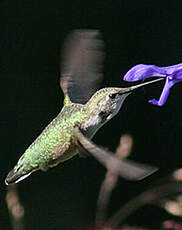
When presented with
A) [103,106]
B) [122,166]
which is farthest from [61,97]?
[122,166]

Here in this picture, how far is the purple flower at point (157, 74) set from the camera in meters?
0.83

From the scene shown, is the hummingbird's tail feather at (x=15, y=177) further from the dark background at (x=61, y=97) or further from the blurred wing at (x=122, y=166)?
the dark background at (x=61, y=97)

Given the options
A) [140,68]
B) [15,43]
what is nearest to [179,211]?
[140,68]

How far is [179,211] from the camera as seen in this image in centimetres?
129

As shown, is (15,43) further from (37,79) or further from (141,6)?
(141,6)

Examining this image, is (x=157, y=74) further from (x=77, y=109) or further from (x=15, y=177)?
(x=15, y=177)

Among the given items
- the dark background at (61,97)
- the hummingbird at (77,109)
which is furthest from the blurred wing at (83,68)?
the dark background at (61,97)

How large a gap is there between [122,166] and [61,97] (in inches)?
69.8

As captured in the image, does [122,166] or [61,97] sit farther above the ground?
[122,166]

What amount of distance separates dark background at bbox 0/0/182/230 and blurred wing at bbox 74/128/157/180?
1.70 m

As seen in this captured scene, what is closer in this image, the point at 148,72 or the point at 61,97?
the point at 148,72

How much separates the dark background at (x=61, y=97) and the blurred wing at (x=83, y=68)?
147 centimetres

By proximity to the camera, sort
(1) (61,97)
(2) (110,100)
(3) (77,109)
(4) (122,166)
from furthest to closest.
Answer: (1) (61,97) → (3) (77,109) → (2) (110,100) → (4) (122,166)

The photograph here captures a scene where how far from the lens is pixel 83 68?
918 mm
